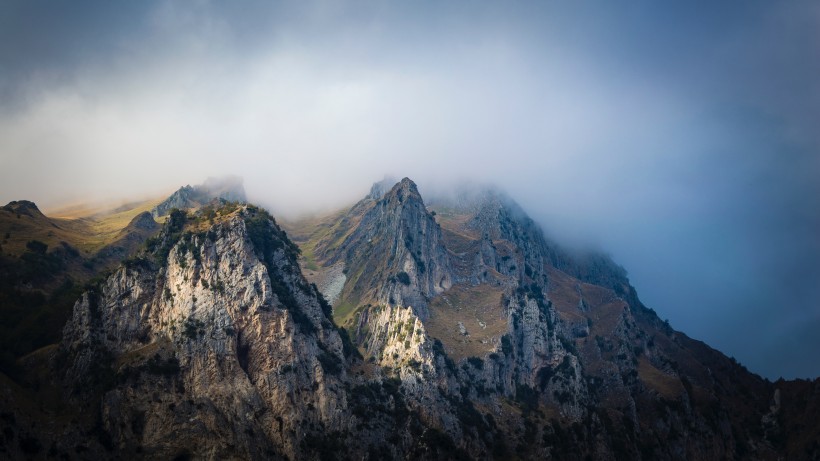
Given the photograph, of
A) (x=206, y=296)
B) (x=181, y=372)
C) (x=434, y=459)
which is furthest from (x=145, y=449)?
(x=434, y=459)

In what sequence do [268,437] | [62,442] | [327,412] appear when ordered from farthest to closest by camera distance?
[327,412] < [268,437] < [62,442]

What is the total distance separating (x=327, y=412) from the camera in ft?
630

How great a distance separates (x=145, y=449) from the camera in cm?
15812

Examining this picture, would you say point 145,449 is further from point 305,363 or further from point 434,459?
point 434,459

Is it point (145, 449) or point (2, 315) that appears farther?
point (2, 315)

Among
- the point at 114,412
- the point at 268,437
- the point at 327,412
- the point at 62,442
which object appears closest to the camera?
the point at 62,442

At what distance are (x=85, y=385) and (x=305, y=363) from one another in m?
66.3

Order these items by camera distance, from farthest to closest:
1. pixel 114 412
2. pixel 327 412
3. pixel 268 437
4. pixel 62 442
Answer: pixel 327 412
pixel 268 437
pixel 114 412
pixel 62 442

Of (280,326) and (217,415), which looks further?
(280,326)

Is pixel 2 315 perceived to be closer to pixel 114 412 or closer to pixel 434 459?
pixel 114 412

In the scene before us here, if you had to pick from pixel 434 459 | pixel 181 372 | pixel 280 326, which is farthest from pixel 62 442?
pixel 434 459

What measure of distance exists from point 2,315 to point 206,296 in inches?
2502

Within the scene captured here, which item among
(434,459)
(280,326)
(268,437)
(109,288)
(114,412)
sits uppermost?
(109,288)

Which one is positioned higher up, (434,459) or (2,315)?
(2,315)
